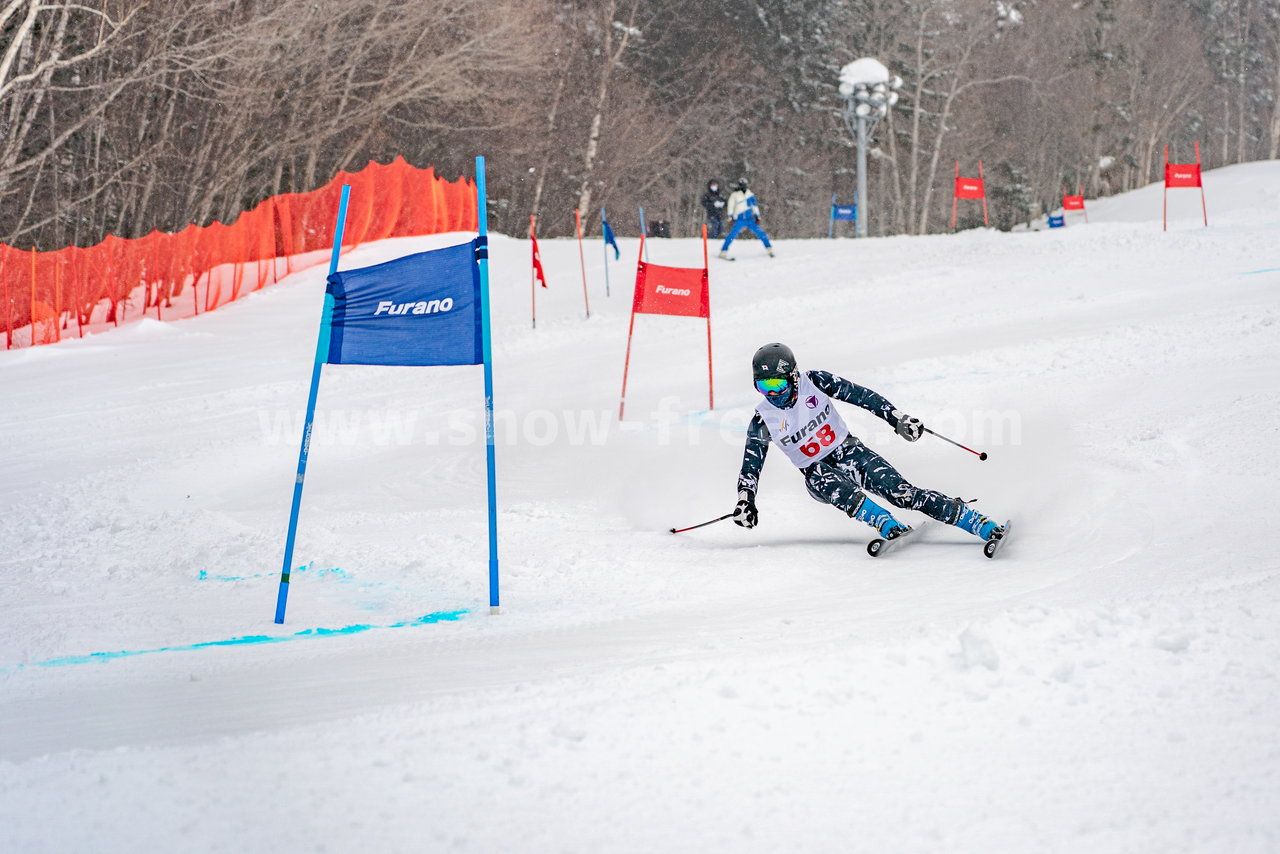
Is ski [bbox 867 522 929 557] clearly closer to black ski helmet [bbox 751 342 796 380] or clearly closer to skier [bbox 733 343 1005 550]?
skier [bbox 733 343 1005 550]

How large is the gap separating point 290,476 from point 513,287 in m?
11.3

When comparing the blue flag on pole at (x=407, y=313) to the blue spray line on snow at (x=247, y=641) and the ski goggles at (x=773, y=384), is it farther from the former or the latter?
the ski goggles at (x=773, y=384)

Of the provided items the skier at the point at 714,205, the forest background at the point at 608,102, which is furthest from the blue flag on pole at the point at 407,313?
the skier at the point at 714,205

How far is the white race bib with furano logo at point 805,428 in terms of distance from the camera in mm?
7449

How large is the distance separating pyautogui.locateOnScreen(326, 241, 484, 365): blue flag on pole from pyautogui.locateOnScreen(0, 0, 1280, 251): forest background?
1449 cm

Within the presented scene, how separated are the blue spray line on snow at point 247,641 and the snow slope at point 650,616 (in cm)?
4

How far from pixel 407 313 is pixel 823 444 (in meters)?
3.00

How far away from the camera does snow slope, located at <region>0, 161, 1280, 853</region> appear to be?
337 centimetres

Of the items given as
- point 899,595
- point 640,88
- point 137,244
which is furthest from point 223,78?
point 899,595

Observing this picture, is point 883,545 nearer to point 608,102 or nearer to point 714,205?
point 714,205

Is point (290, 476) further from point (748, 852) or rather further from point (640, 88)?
point (640, 88)

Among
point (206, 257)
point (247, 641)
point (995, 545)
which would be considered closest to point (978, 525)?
point (995, 545)

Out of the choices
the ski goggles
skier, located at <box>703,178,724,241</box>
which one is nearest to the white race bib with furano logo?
the ski goggles

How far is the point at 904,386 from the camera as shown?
11.9m
